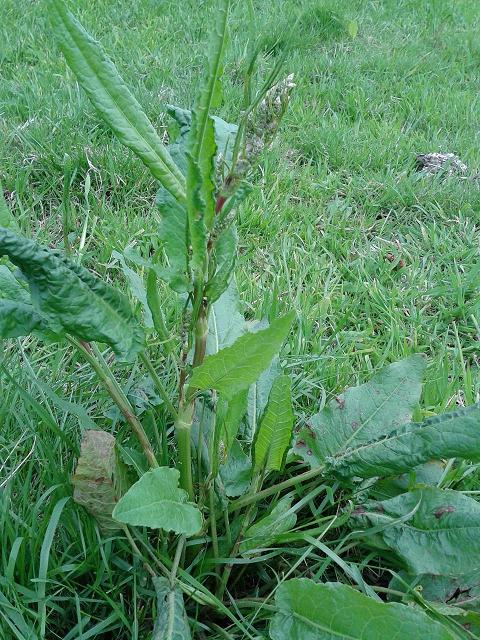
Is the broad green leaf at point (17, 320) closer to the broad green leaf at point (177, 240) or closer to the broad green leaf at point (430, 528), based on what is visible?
the broad green leaf at point (177, 240)

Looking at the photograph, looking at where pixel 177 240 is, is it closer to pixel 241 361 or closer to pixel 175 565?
pixel 241 361

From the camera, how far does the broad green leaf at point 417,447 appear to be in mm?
1135

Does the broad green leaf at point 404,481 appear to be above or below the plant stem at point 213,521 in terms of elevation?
below

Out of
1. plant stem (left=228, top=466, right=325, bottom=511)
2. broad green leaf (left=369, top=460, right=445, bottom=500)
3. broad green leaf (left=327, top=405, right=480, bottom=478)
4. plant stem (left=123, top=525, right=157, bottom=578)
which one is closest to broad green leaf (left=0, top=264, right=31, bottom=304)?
plant stem (left=123, top=525, right=157, bottom=578)

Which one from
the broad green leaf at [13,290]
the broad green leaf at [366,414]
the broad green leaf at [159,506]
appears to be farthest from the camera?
the broad green leaf at [366,414]

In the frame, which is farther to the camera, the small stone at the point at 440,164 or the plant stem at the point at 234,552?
the small stone at the point at 440,164

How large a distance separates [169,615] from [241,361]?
47 centimetres

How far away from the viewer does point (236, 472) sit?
131cm

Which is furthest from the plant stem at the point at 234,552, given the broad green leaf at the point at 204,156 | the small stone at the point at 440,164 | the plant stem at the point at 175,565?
the small stone at the point at 440,164

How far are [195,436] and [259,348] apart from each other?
514mm

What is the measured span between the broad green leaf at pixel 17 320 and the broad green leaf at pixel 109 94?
31 cm

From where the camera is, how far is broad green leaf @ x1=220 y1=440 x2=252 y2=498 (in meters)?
1.30

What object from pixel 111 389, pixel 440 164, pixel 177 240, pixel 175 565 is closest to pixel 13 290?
pixel 111 389

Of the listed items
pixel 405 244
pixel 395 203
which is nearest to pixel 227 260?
pixel 405 244
